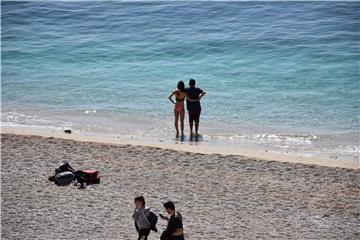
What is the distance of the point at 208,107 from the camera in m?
20.3

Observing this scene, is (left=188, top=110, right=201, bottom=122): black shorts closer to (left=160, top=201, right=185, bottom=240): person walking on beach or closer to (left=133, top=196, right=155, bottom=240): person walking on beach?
(left=133, top=196, right=155, bottom=240): person walking on beach

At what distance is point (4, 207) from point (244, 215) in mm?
3792

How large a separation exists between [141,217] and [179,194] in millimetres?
2522

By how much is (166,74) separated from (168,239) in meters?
15.1

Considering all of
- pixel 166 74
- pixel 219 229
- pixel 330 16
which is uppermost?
pixel 330 16

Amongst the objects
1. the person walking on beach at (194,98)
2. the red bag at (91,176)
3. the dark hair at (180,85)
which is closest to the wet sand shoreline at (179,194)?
the red bag at (91,176)

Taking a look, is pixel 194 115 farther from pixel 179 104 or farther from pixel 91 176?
pixel 91 176

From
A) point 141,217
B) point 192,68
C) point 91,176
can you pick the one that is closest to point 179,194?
point 91,176

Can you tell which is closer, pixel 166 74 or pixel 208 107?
pixel 208 107

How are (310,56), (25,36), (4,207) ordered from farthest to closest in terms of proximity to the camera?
(25,36)
(310,56)
(4,207)

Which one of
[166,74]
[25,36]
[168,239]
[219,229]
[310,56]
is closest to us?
[168,239]

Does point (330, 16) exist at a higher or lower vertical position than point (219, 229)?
higher

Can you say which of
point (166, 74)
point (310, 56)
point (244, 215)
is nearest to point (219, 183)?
point (244, 215)

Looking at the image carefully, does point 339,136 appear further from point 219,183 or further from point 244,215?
point 244,215
